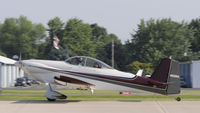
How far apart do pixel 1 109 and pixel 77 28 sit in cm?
5925

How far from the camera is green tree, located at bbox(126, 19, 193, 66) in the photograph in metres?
62.9

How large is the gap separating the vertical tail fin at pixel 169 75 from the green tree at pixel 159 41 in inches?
1699

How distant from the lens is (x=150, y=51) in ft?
205

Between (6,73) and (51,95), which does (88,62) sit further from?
(6,73)

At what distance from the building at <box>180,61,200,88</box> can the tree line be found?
11276mm

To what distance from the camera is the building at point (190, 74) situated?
4100 centimetres

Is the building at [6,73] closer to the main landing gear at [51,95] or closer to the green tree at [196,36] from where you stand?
the main landing gear at [51,95]

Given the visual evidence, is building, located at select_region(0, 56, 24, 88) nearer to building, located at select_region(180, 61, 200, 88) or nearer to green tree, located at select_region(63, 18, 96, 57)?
building, located at select_region(180, 61, 200, 88)

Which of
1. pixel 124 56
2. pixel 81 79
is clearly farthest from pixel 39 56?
pixel 81 79

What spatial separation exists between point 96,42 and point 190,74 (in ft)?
113

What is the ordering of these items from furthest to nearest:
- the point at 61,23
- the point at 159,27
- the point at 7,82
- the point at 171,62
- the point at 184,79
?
the point at 61,23 → the point at 159,27 → the point at 184,79 → the point at 7,82 → the point at 171,62

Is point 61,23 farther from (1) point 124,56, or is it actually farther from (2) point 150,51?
(2) point 150,51

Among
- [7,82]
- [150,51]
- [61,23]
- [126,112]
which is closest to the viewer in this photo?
[126,112]

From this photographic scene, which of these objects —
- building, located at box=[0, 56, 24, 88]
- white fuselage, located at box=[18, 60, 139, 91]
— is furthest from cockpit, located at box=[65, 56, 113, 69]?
building, located at box=[0, 56, 24, 88]
